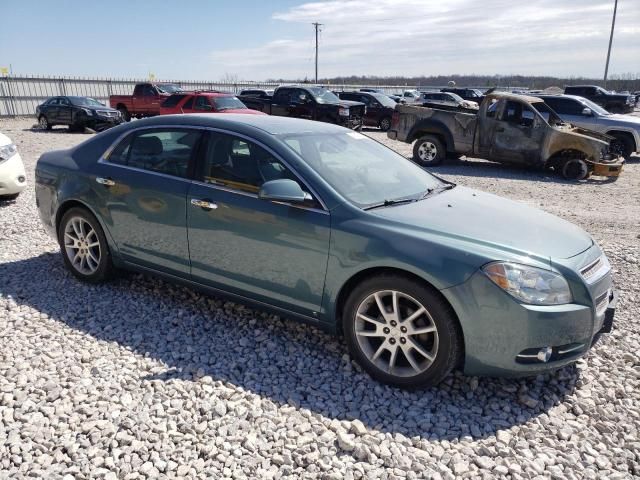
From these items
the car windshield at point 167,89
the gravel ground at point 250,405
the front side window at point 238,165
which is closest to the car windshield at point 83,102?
the car windshield at point 167,89

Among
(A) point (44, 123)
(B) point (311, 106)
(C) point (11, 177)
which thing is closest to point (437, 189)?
(C) point (11, 177)

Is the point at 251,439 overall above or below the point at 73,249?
below

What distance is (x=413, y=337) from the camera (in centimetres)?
314

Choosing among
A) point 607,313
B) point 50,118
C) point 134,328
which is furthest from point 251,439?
point 50,118

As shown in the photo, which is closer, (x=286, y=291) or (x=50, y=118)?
(x=286, y=291)

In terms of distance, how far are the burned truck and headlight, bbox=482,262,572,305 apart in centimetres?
966

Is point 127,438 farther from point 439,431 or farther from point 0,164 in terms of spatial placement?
point 0,164

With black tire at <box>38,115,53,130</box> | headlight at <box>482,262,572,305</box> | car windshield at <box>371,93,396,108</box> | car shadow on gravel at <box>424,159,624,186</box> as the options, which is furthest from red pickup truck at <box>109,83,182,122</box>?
headlight at <box>482,262,572,305</box>

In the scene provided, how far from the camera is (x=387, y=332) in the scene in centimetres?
319

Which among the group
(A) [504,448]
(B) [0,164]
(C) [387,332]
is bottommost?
(A) [504,448]

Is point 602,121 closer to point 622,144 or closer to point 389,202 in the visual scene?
point 622,144

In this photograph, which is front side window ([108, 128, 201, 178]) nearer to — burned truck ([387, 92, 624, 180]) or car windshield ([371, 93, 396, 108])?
burned truck ([387, 92, 624, 180])

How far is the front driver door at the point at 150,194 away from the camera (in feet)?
12.9

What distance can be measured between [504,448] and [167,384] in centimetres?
204
